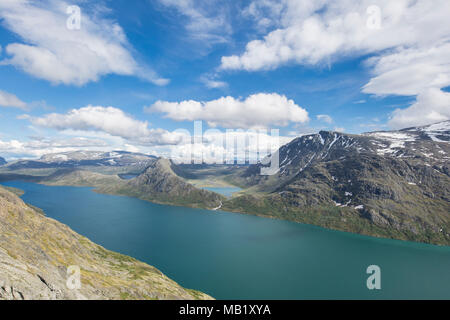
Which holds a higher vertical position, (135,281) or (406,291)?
(135,281)

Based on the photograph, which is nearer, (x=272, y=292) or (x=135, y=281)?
(x=135, y=281)
